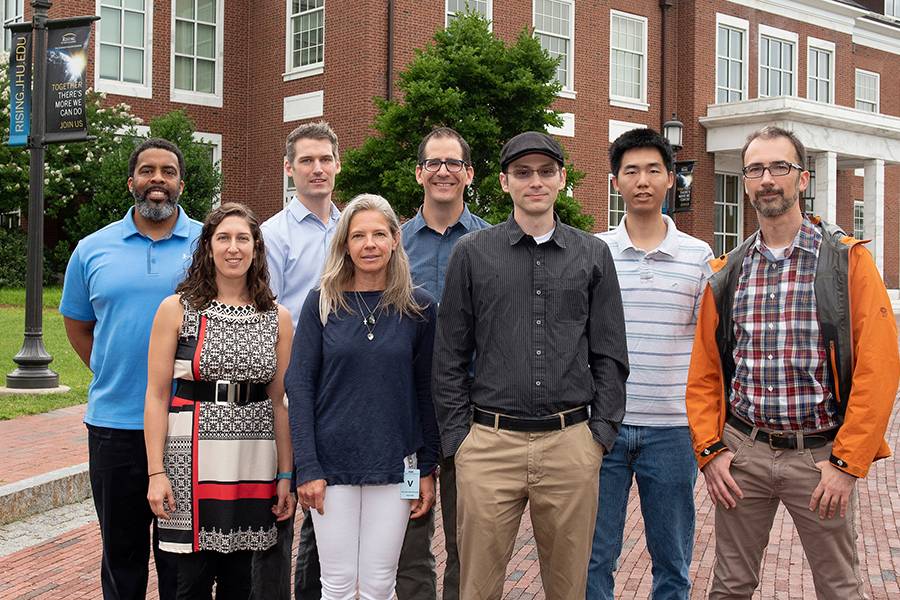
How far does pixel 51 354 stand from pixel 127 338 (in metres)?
9.67

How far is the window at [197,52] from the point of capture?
73.6 feet

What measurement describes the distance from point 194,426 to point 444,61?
12234 millimetres

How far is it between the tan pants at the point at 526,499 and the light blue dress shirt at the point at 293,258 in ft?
4.63

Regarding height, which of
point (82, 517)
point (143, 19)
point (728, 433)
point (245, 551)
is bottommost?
point (82, 517)

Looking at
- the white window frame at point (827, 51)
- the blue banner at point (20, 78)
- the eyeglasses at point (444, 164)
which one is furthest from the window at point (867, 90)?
the eyeglasses at point (444, 164)

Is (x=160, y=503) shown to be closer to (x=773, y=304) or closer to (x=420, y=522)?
(x=420, y=522)

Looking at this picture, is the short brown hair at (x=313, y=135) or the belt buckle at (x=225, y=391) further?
the short brown hair at (x=313, y=135)

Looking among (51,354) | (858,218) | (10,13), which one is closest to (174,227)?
(51,354)

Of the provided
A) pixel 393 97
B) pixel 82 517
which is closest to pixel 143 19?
pixel 393 97

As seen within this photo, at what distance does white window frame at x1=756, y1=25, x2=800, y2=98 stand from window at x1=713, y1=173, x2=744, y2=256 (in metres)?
2.92

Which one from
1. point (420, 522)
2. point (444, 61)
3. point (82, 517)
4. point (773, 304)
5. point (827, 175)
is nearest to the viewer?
point (773, 304)

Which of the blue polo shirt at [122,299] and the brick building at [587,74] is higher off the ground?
the brick building at [587,74]

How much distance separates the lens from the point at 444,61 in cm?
1507

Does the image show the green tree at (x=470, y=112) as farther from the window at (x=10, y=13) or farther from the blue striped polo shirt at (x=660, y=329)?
the window at (x=10, y=13)
